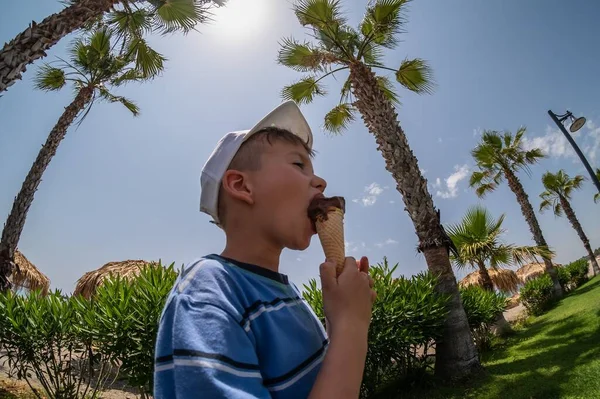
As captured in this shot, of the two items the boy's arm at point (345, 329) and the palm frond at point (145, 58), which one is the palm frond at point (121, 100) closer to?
the palm frond at point (145, 58)

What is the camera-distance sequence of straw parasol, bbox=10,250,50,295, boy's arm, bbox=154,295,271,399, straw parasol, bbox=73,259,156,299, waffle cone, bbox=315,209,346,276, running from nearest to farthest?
boy's arm, bbox=154,295,271,399, waffle cone, bbox=315,209,346,276, straw parasol, bbox=73,259,156,299, straw parasol, bbox=10,250,50,295

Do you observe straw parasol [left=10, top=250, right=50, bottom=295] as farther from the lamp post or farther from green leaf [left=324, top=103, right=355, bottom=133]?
the lamp post

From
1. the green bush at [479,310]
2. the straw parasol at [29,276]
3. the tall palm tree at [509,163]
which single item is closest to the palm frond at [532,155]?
the tall palm tree at [509,163]

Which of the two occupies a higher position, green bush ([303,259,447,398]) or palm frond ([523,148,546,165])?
palm frond ([523,148,546,165])

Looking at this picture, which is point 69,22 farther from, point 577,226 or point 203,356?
point 577,226

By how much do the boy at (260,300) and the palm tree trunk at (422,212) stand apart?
20.9 ft

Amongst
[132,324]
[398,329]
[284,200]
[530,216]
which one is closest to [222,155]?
[284,200]

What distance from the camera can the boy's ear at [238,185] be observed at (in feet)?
3.56

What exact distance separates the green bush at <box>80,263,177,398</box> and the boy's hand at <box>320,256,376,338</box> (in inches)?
159

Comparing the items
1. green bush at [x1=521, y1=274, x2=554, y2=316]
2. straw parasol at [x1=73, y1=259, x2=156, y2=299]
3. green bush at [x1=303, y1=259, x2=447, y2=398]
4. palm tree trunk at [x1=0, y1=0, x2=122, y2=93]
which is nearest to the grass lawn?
green bush at [x1=303, y1=259, x2=447, y2=398]

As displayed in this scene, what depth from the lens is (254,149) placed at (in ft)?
3.84

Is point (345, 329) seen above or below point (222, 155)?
below

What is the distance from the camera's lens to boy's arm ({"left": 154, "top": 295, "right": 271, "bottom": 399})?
2.14 ft

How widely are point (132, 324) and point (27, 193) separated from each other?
5.85m
